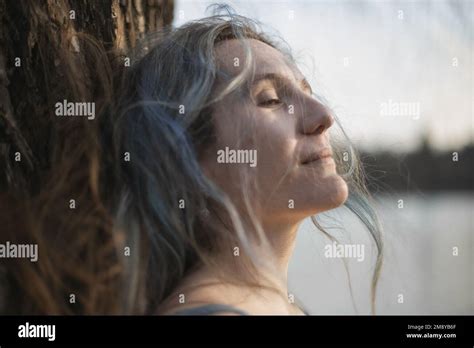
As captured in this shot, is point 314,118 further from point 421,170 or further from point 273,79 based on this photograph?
point 421,170

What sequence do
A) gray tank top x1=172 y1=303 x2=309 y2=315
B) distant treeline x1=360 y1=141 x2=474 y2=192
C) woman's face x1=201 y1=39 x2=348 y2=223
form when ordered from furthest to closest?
1. distant treeline x1=360 y1=141 x2=474 y2=192
2. woman's face x1=201 y1=39 x2=348 y2=223
3. gray tank top x1=172 y1=303 x2=309 y2=315

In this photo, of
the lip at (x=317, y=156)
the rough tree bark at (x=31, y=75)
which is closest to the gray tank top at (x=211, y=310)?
the lip at (x=317, y=156)

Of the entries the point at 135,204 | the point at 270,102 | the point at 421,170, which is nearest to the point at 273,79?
the point at 270,102

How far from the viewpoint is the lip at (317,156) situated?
1.47 metres

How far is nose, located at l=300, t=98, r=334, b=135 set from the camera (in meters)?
1.48

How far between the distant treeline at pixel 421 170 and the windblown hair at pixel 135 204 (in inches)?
20.9

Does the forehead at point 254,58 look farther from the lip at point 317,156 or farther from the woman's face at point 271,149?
the lip at point 317,156

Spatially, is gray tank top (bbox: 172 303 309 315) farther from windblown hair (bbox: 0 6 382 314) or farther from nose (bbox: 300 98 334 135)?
nose (bbox: 300 98 334 135)

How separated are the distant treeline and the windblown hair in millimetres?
532

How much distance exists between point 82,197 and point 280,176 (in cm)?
42

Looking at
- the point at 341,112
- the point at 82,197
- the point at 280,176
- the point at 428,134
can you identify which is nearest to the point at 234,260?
the point at 280,176

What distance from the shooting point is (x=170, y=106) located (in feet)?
4.78

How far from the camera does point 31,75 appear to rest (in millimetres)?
1591

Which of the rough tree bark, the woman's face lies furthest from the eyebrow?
the rough tree bark
